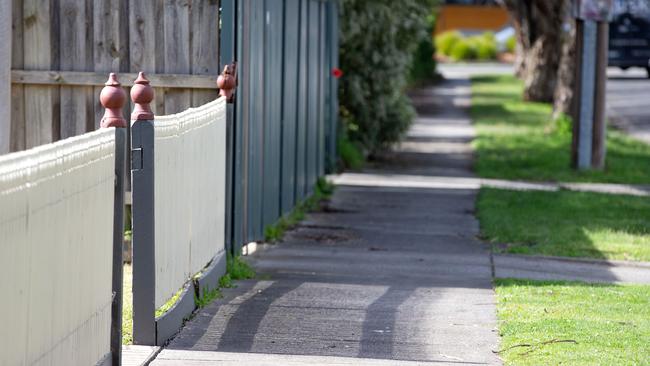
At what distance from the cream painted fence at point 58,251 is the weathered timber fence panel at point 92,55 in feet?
12.5

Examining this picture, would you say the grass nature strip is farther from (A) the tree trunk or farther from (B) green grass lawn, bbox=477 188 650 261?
(A) the tree trunk

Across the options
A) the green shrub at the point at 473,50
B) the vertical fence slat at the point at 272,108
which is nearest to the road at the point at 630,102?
the vertical fence slat at the point at 272,108

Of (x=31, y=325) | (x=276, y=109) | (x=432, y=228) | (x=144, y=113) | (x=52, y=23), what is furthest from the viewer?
(x=432, y=228)

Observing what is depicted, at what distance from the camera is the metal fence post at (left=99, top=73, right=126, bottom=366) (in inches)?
240

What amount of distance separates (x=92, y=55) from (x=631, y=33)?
84.9 feet

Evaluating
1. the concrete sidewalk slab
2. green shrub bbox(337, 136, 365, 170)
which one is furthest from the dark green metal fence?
the concrete sidewalk slab

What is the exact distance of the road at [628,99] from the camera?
89.7 ft

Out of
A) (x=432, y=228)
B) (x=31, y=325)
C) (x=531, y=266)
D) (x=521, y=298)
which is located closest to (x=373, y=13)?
(x=432, y=228)

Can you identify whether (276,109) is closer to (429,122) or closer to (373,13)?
(373,13)

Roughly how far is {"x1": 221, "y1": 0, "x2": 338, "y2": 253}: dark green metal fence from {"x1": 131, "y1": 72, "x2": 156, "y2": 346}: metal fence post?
2.71m

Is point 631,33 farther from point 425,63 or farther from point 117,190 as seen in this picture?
point 117,190

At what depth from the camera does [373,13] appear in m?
18.1

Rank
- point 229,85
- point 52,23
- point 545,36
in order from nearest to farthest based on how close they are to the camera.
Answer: point 229,85 < point 52,23 < point 545,36

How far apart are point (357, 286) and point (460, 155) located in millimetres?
11775
